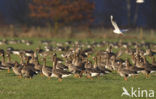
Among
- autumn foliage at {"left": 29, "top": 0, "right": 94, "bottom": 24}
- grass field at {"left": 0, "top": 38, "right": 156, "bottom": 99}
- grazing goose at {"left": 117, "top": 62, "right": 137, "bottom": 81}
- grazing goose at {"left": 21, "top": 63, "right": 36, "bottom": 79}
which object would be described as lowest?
grass field at {"left": 0, "top": 38, "right": 156, "bottom": 99}

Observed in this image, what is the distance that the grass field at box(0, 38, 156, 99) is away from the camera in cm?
1688

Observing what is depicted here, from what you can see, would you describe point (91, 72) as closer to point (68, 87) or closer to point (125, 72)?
point (125, 72)

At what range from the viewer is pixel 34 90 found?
17.7 m

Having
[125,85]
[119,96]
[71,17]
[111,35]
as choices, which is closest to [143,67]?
[125,85]

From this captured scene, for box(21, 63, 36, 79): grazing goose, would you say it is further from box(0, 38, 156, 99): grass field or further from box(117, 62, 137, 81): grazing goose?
box(117, 62, 137, 81): grazing goose

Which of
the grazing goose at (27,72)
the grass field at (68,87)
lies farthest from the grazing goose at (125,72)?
the grazing goose at (27,72)

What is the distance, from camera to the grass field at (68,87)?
16.9m

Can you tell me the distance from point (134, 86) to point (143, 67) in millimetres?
3600

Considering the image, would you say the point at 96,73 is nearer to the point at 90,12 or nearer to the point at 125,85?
the point at 125,85

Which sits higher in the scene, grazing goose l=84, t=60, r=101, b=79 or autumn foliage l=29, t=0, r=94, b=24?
autumn foliage l=29, t=0, r=94, b=24

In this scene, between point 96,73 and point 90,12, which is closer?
point 96,73

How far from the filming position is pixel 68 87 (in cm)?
1833

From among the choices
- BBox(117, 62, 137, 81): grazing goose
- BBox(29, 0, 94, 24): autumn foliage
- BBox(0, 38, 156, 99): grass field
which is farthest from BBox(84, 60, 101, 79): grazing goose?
BBox(29, 0, 94, 24): autumn foliage

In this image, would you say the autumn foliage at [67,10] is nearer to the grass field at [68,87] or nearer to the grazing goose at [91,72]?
the grazing goose at [91,72]
